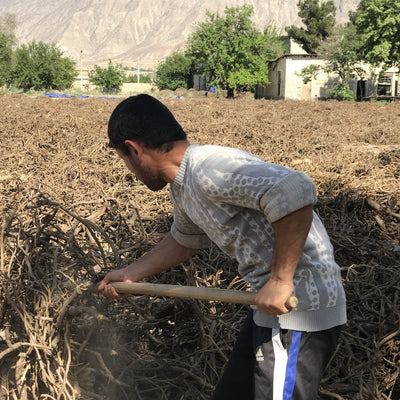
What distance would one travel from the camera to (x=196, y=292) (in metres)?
2.06

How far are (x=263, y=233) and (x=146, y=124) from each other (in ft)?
1.80

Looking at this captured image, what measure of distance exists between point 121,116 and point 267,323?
89 centimetres

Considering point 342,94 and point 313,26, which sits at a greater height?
point 313,26

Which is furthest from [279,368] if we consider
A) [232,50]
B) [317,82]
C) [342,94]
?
[232,50]

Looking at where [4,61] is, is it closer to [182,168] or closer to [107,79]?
[107,79]

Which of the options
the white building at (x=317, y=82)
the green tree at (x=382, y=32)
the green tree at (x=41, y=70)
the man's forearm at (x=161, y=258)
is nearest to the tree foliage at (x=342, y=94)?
the green tree at (x=382, y=32)

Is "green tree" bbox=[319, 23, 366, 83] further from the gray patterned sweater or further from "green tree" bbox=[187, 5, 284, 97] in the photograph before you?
the gray patterned sweater

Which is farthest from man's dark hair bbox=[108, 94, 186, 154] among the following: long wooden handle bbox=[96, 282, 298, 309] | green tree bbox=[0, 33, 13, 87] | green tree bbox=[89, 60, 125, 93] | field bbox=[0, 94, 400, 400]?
green tree bbox=[89, 60, 125, 93]

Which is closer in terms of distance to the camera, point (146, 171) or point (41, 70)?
point (146, 171)

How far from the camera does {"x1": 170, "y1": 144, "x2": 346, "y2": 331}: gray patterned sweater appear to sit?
1669 millimetres

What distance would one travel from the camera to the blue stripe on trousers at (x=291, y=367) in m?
1.80

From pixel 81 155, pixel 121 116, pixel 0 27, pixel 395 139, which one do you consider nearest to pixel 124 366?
pixel 121 116

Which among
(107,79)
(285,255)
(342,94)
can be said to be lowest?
(342,94)

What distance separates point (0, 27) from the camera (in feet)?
276
